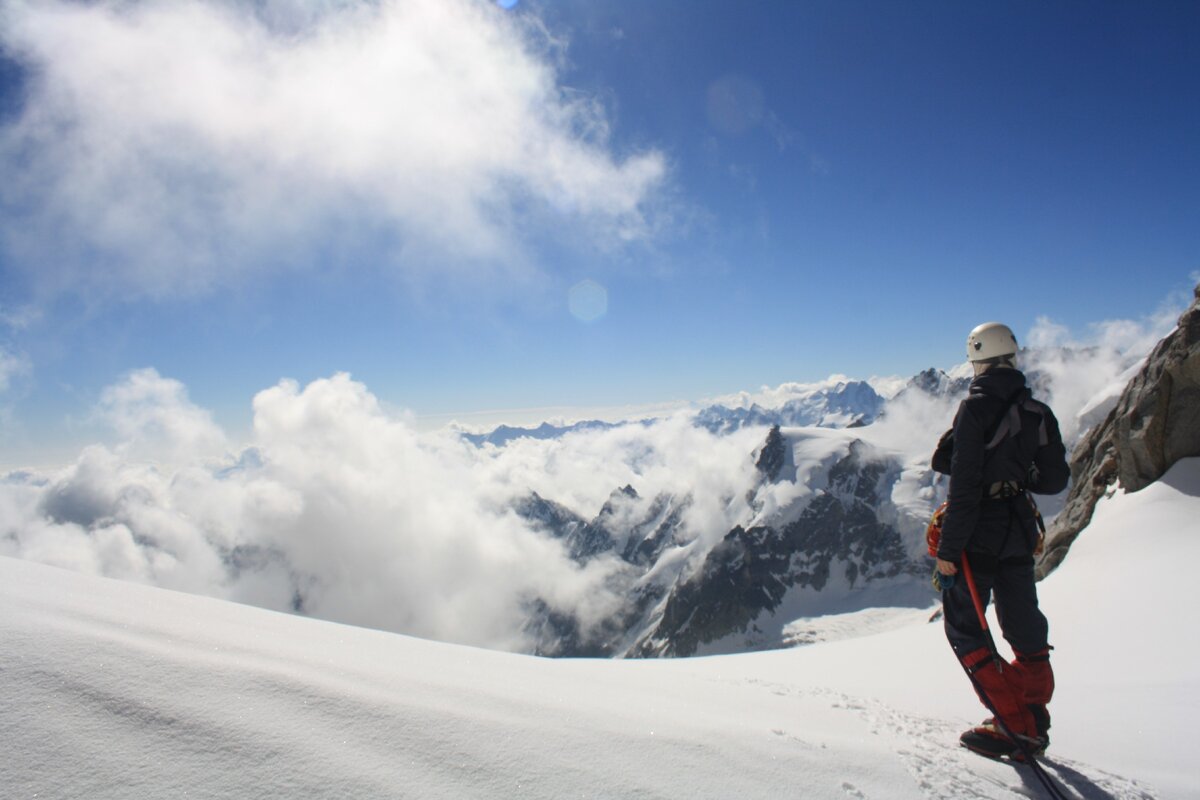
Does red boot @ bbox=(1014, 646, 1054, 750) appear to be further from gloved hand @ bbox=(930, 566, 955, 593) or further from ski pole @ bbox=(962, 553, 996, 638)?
gloved hand @ bbox=(930, 566, 955, 593)

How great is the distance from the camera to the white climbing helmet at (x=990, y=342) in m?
5.54

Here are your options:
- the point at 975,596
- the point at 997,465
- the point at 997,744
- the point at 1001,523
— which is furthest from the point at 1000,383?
the point at 997,744

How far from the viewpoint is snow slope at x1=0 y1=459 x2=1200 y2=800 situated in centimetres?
237

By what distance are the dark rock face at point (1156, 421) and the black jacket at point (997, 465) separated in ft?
52.5

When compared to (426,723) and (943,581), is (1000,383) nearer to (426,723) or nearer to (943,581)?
(943,581)

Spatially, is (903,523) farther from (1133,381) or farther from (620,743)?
(620,743)

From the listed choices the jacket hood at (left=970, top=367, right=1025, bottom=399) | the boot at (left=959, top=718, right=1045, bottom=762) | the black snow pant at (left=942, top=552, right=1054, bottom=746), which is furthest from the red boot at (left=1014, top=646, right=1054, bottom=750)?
the jacket hood at (left=970, top=367, right=1025, bottom=399)

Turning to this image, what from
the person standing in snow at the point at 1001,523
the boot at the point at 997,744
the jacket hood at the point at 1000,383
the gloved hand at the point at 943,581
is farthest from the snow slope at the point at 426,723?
the jacket hood at the point at 1000,383

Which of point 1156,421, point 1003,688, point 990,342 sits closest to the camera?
point 1003,688

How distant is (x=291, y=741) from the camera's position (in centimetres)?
260

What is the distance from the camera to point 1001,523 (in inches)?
205

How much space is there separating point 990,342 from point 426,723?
5870 millimetres

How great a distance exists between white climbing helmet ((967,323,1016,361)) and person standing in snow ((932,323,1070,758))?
22cm

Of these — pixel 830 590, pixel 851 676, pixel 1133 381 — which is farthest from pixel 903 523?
pixel 851 676
